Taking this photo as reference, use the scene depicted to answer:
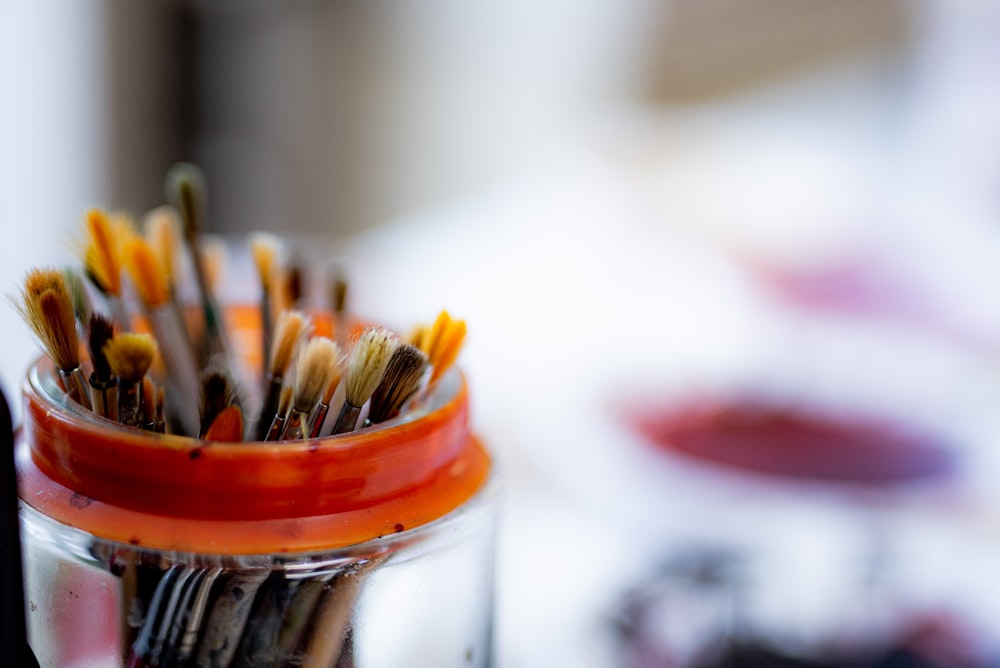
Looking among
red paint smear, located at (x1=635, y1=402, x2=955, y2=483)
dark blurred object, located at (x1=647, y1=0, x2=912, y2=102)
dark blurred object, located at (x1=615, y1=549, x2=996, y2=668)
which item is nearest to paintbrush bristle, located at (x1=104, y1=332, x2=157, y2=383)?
dark blurred object, located at (x1=615, y1=549, x2=996, y2=668)

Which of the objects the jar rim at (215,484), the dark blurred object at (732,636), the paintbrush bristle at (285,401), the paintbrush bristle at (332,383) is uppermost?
the paintbrush bristle at (332,383)

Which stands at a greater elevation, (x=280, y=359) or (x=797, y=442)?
(x=280, y=359)

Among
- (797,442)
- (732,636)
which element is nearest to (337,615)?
(732,636)

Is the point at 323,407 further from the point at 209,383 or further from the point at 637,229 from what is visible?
the point at 637,229

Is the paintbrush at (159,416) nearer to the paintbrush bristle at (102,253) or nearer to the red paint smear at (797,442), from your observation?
the paintbrush bristle at (102,253)

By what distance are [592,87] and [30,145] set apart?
35.2 inches

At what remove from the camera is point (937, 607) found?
0.48m

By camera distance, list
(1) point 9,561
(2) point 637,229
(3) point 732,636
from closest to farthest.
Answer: (1) point 9,561
(3) point 732,636
(2) point 637,229

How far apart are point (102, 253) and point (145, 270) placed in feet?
0.04

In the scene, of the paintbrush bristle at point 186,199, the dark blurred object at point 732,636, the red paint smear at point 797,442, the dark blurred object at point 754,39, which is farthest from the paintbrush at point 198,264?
A: the dark blurred object at point 754,39

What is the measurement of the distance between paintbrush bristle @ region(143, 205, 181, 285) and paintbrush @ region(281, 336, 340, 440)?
0.07 meters

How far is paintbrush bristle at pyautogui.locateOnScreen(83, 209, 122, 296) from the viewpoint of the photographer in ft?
0.74

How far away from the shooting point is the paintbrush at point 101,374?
20cm

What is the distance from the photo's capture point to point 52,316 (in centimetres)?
19
